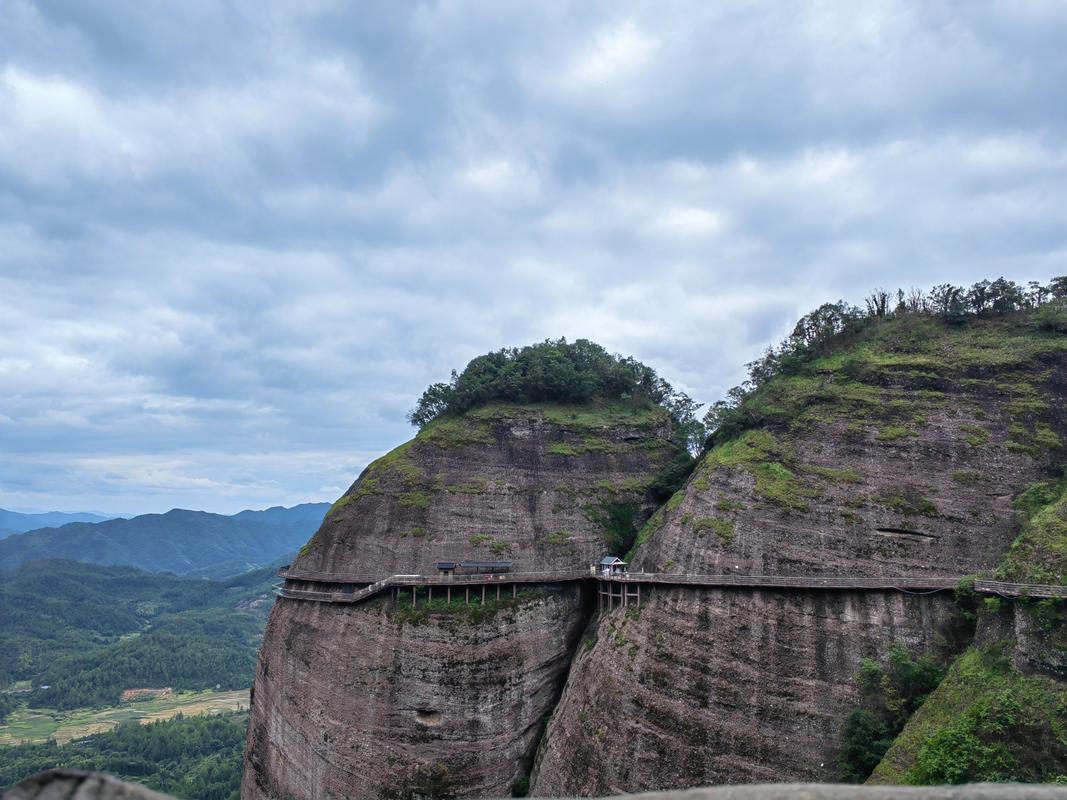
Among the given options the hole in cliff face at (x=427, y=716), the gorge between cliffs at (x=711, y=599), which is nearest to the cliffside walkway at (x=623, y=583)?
the gorge between cliffs at (x=711, y=599)

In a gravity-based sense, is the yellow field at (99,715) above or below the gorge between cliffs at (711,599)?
below

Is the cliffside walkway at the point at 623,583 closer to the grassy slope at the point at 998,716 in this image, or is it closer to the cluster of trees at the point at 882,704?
the grassy slope at the point at 998,716

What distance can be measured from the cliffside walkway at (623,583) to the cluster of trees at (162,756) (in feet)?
170

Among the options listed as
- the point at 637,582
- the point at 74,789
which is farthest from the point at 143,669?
the point at 74,789

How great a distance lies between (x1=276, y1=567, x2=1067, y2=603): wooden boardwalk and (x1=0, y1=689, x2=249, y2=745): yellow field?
106 meters

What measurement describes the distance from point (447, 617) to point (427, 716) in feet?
19.3

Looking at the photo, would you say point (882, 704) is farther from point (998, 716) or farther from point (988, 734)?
point (998, 716)

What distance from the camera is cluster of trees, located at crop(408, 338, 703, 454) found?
54.6 meters

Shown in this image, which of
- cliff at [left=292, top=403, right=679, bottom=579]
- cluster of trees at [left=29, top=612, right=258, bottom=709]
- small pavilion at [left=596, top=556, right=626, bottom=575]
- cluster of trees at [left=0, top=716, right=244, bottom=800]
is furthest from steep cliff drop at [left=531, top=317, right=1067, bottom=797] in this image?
cluster of trees at [left=29, top=612, right=258, bottom=709]

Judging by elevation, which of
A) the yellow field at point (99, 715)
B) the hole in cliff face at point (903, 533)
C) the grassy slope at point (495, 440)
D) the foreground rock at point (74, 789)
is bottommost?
the yellow field at point (99, 715)

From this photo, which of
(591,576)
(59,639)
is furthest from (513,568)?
(59,639)

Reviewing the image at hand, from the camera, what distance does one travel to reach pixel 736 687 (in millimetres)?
30703

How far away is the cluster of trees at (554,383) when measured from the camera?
54.6 m

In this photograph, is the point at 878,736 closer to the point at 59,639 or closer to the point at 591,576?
the point at 591,576
